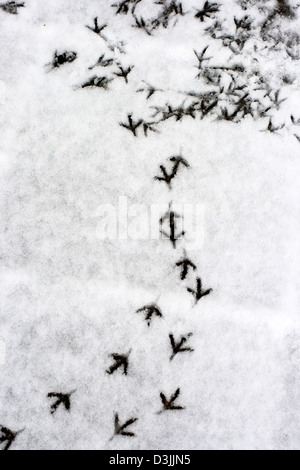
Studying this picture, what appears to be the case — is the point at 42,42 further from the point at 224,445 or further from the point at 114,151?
the point at 224,445

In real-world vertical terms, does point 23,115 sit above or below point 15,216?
above

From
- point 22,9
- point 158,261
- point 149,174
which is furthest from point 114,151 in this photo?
point 22,9

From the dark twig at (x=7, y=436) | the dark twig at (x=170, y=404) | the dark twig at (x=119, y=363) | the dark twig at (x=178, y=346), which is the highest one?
the dark twig at (x=178, y=346)

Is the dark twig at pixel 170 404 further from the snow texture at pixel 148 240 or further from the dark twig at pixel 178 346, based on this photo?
the dark twig at pixel 178 346

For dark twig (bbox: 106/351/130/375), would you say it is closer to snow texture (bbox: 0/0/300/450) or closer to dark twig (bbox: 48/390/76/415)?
snow texture (bbox: 0/0/300/450)

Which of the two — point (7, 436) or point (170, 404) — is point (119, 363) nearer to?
point (170, 404)

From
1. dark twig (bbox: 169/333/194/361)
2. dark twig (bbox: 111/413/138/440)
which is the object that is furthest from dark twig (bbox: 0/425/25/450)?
dark twig (bbox: 169/333/194/361)

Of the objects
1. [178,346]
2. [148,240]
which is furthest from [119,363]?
[148,240]

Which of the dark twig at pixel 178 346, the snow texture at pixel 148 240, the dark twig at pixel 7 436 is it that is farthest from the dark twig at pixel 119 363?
the dark twig at pixel 7 436
